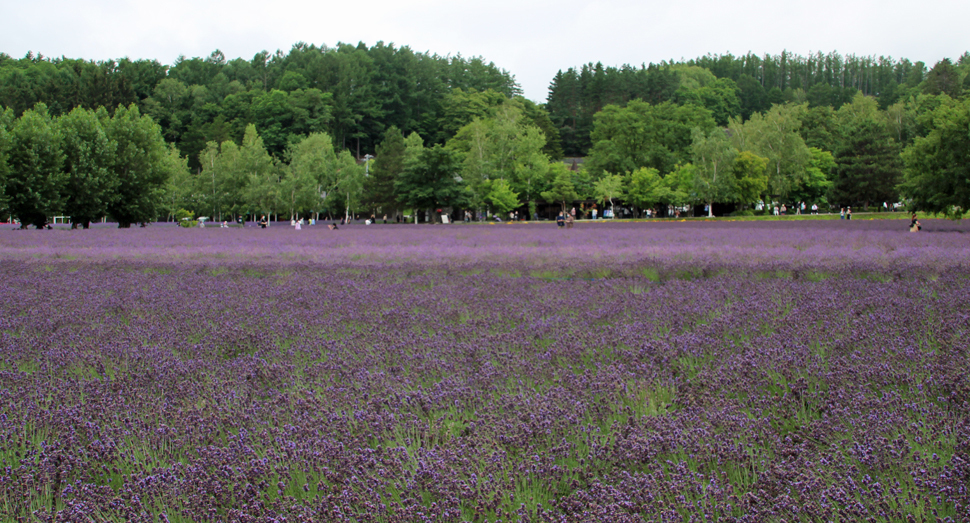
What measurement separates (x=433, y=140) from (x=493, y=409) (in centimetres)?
11381

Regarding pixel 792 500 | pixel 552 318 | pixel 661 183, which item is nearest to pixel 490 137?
pixel 661 183

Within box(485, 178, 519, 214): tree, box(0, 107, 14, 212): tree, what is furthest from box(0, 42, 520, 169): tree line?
box(0, 107, 14, 212): tree

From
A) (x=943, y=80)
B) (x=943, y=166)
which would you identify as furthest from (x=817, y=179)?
(x=943, y=80)

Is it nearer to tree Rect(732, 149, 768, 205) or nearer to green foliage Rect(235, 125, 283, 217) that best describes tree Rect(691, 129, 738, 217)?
tree Rect(732, 149, 768, 205)

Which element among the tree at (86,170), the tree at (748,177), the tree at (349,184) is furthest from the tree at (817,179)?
the tree at (86,170)

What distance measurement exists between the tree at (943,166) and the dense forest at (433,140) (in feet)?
0.33

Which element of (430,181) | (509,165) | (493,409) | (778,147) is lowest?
(493,409)

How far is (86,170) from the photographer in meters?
44.9

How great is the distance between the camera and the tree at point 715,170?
63.5 metres

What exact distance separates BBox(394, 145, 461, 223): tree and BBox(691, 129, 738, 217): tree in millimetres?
24886

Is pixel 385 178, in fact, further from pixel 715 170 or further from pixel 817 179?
pixel 817 179

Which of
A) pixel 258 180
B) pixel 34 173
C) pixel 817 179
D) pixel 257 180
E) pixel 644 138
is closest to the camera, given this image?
pixel 34 173

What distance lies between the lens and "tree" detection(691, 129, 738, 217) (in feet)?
208

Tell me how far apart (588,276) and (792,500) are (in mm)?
9596
